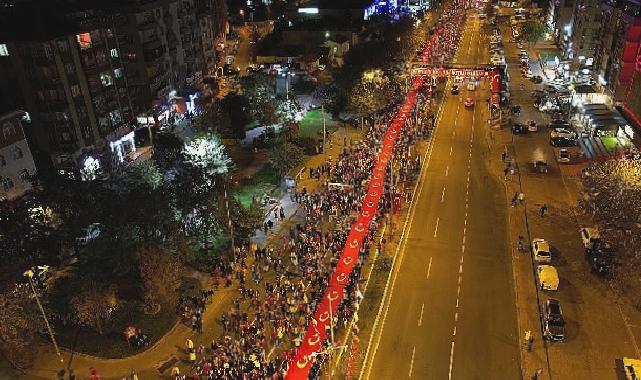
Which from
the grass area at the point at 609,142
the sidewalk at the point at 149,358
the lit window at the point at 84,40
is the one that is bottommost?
the grass area at the point at 609,142

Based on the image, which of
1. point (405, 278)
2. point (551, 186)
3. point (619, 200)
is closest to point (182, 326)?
point (405, 278)

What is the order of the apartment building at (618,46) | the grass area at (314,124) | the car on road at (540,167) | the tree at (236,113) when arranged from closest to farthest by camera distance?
the car on road at (540,167) → the apartment building at (618,46) → the tree at (236,113) → the grass area at (314,124)

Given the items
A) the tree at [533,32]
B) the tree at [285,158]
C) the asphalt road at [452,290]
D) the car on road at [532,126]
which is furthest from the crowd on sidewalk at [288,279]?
the tree at [533,32]

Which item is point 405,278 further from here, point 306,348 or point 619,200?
point 619,200

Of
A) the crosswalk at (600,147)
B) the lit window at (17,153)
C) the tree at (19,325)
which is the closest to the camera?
the tree at (19,325)

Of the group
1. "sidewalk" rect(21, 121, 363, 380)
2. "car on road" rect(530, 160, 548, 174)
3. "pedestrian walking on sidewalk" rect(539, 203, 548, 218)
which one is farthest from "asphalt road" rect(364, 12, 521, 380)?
"sidewalk" rect(21, 121, 363, 380)

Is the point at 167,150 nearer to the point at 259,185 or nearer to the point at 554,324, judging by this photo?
the point at 259,185

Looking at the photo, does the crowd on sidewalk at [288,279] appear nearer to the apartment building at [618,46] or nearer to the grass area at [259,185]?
the grass area at [259,185]
